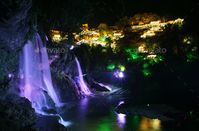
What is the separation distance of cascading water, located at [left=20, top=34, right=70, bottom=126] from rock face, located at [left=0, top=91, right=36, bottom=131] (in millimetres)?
4129

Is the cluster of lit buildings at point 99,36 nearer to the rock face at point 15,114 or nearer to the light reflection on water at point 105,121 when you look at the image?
the light reflection on water at point 105,121

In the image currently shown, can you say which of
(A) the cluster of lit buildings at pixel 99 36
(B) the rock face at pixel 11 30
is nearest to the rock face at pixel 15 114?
(B) the rock face at pixel 11 30

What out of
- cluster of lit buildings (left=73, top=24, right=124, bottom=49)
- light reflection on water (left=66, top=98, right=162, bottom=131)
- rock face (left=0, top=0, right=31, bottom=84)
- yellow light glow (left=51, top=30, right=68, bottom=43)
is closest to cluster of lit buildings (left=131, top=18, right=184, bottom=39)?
cluster of lit buildings (left=73, top=24, right=124, bottom=49)

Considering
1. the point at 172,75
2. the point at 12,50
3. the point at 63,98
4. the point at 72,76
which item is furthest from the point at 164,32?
the point at 12,50

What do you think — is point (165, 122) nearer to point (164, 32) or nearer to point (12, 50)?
point (12, 50)

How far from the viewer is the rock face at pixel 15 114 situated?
38.0ft

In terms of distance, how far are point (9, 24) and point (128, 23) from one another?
2639cm

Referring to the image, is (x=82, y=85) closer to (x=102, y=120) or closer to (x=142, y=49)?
(x=102, y=120)

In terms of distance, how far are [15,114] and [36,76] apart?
10.3m

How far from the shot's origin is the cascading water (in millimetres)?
19984

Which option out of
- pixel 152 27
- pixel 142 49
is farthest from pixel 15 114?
pixel 152 27

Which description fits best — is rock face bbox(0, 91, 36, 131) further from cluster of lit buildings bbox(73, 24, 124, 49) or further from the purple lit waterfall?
cluster of lit buildings bbox(73, 24, 124, 49)

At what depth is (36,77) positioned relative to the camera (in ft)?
74.6

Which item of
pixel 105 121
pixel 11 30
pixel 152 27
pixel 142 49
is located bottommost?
pixel 105 121
